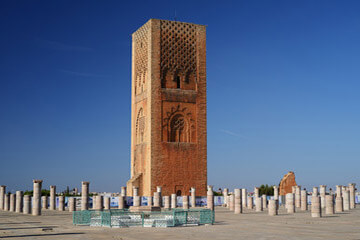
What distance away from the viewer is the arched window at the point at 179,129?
110 feet

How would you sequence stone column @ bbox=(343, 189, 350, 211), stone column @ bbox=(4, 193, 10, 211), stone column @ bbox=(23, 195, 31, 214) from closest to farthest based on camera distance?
stone column @ bbox=(23, 195, 31, 214), stone column @ bbox=(343, 189, 350, 211), stone column @ bbox=(4, 193, 10, 211)

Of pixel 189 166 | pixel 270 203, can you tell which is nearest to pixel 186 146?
pixel 189 166

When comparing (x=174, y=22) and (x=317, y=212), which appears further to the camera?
(x=174, y=22)

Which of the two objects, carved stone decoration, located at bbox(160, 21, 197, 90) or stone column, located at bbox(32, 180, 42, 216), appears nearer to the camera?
stone column, located at bbox(32, 180, 42, 216)

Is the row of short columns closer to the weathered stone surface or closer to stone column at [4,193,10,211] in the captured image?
stone column at [4,193,10,211]

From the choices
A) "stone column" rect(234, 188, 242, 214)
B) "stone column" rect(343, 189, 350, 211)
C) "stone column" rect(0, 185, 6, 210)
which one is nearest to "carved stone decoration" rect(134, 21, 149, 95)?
"stone column" rect(0, 185, 6, 210)

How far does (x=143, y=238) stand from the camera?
1069 cm

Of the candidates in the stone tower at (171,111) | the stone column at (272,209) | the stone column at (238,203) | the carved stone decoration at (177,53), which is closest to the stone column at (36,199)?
the stone column at (238,203)

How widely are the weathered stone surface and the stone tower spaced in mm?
5278

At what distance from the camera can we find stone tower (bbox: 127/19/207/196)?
32.6 meters

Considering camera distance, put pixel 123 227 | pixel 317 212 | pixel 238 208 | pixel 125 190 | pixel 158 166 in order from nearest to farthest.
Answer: pixel 123 227, pixel 317 212, pixel 238 208, pixel 158 166, pixel 125 190

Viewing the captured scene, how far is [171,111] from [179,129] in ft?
4.35

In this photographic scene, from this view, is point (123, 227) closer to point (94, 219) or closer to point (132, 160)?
point (94, 219)

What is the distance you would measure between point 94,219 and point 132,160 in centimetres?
2109
